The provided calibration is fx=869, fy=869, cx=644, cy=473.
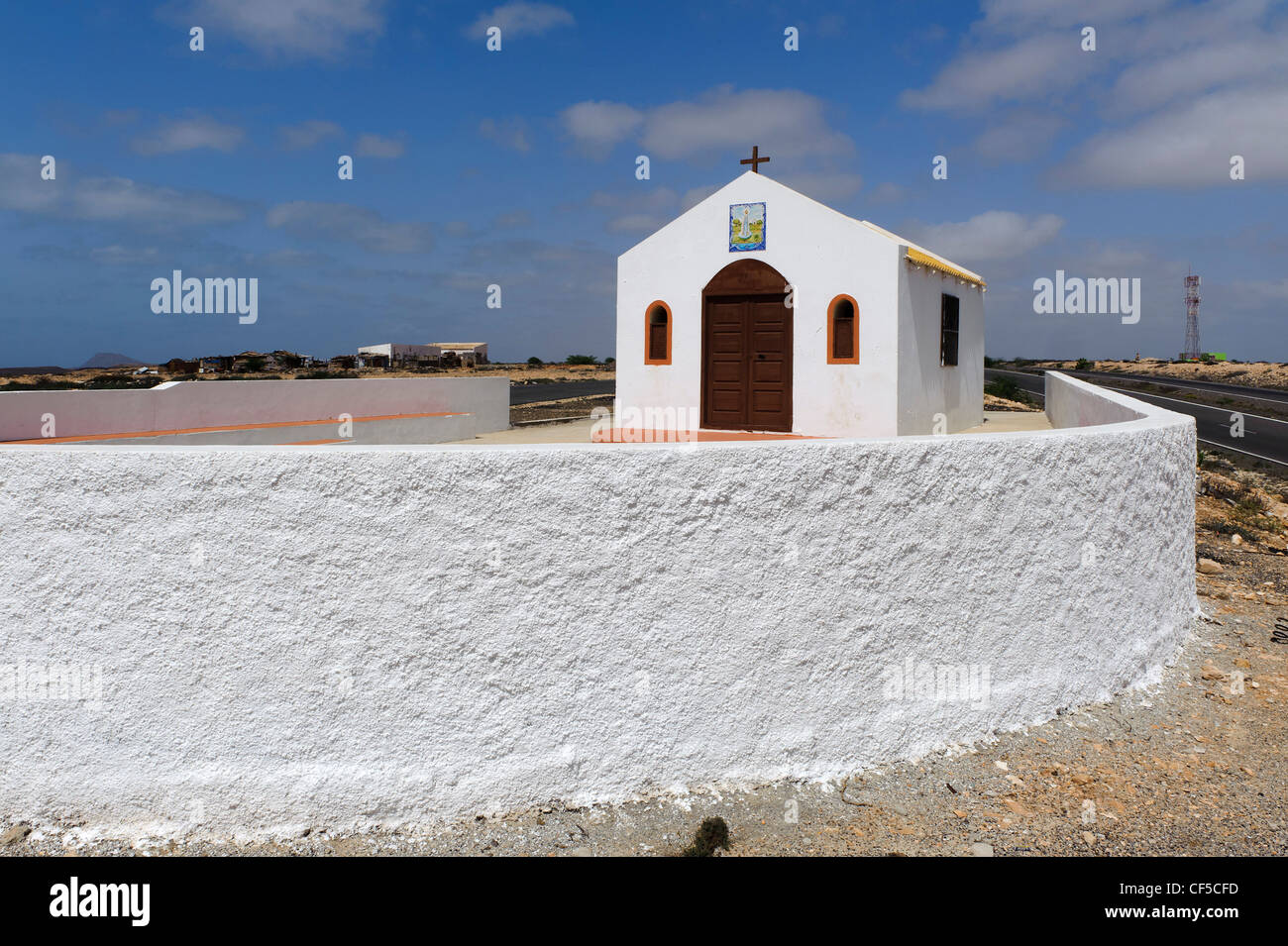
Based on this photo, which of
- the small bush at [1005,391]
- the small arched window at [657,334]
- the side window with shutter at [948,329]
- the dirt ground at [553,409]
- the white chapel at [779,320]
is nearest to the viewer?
the white chapel at [779,320]

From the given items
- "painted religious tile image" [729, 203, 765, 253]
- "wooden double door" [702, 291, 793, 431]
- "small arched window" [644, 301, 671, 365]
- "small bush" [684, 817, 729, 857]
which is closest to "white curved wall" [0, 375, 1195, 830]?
"small bush" [684, 817, 729, 857]

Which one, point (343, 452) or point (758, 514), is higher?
point (343, 452)

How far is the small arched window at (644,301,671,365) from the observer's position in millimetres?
13617

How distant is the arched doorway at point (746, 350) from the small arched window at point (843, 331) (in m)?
0.65

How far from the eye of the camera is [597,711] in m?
4.23

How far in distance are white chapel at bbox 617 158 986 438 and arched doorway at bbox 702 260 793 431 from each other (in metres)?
0.02

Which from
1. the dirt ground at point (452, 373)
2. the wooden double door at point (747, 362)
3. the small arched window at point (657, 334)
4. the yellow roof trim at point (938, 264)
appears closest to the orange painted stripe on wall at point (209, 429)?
the small arched window at point (657, 334)

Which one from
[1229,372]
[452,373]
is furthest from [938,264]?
[1229,372]

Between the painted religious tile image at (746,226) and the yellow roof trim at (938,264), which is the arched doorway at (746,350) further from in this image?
the yellow roof trim at (938,264)

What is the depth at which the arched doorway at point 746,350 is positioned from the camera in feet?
42.7
